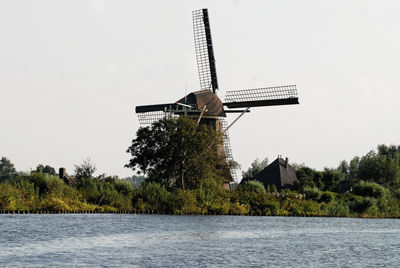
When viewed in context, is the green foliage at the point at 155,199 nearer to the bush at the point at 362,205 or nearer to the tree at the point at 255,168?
the bush at the point at 362,205

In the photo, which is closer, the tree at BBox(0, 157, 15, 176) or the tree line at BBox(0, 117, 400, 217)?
the tree line at BBox(0, 117, 400, 217)

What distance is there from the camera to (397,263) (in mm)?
24875

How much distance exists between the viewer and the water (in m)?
22.3

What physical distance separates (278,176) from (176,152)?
32.9 metres

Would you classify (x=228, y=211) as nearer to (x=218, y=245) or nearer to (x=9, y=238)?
(x=218, y=245)

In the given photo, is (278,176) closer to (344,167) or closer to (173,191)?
(173,191)

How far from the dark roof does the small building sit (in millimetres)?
24039

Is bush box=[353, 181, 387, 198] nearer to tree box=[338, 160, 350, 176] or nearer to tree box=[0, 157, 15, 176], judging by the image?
tree box=[338, 160, 350, 176]

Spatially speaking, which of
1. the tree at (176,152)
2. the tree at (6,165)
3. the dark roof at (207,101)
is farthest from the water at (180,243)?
the tree at (6,165)

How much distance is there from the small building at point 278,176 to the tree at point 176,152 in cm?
2885

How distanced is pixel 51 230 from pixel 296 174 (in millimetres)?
61485

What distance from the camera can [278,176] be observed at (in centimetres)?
8138

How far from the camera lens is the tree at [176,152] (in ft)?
167

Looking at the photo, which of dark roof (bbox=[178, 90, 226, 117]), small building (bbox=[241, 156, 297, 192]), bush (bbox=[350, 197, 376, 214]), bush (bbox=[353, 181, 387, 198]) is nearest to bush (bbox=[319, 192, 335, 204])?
bush (bbox=[350, 197, 376, 214])
